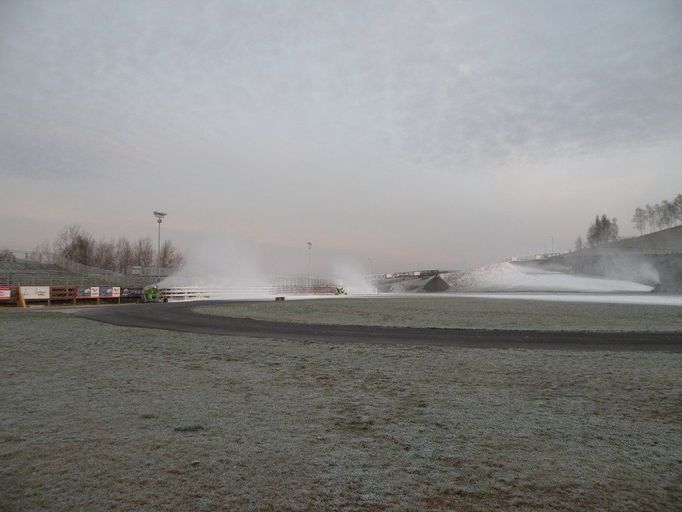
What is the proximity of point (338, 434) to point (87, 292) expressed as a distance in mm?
41030

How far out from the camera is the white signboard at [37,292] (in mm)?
35188

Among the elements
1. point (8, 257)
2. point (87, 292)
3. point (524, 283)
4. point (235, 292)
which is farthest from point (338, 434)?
point (524, 283)

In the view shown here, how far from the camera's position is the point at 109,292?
133ft

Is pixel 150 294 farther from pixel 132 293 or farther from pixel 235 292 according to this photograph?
pixel 235 292

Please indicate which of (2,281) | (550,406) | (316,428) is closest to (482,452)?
(316,428)

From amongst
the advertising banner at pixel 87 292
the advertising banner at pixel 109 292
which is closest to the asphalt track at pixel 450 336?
the advertising banner at pixel 87 292

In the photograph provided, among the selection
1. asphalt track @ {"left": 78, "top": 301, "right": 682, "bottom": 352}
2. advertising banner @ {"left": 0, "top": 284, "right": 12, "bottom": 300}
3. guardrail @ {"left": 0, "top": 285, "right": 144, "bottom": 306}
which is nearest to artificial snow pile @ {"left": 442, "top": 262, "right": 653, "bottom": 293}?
asphalt track @ {"left": 78, "top": 301, "right": 682, "bottom": 352}

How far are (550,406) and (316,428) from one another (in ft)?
12.4

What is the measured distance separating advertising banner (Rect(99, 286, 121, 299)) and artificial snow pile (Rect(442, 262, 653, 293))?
2353 inches

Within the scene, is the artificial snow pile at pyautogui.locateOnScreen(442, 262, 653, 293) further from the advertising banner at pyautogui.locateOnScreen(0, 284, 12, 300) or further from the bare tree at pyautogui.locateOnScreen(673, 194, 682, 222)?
the bare tree at pyautogui.locateOnScreen(673, 194, 682, 222)

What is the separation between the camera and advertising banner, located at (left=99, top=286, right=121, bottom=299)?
40016 mm

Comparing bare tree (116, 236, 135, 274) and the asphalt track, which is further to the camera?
bare tree (116, 236, 135, 274)

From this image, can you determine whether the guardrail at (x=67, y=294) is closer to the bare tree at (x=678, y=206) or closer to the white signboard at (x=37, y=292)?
the white signboard at (x=37, y=292)

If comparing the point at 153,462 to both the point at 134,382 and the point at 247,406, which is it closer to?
the point at 247,406
